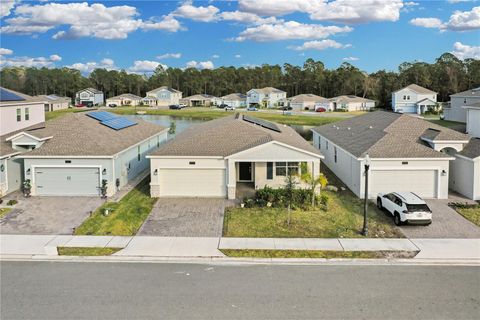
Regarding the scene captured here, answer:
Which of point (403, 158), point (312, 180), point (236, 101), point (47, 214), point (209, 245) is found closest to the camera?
point (209, 245)

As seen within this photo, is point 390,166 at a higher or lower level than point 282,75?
lower

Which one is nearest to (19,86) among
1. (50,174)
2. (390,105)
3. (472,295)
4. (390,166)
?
(390,105)

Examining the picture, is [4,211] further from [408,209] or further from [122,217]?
[408,209]

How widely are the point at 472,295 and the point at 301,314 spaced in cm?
552

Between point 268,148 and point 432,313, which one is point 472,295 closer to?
point 432,313

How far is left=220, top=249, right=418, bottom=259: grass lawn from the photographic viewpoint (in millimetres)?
17266

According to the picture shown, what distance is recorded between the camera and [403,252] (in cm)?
1769

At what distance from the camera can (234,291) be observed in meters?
14.0

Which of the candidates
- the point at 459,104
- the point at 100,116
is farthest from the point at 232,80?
the point at 100,116

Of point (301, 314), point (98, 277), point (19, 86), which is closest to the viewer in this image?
point (301, 314)

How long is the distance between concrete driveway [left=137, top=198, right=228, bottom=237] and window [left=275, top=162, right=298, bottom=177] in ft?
12.2

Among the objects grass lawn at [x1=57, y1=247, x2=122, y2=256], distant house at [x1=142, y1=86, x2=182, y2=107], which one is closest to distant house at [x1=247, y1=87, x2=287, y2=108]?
distant house at [x1=142, y1=86, x2=182, y2=107]

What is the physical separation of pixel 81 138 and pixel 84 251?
39.0 ft

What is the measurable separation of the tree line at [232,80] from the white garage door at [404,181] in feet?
295
